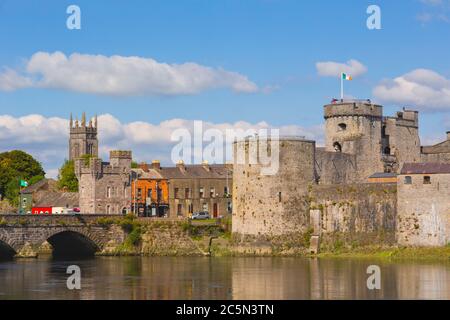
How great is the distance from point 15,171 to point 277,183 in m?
53.3

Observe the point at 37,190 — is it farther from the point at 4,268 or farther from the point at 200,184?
the point at 4,268

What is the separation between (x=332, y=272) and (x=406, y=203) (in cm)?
1029

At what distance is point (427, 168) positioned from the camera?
206 ft

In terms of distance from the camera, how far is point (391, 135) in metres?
79.0

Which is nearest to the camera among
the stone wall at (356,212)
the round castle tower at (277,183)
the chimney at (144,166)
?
the stone wall at (356,212)

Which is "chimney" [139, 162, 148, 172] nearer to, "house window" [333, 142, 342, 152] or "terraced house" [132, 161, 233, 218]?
"terraced house" [132, 161, 233, 218]

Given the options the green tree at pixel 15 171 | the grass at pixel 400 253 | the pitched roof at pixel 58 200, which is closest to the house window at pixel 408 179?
the grass at pixel 400 253

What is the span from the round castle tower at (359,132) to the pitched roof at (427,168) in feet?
39.8

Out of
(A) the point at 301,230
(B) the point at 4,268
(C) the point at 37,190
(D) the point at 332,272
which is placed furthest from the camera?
(C) the point at 37,190

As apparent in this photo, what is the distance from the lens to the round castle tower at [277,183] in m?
66.4

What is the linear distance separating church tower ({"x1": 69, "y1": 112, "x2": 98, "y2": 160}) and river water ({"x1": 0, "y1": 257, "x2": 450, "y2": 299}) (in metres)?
78.2

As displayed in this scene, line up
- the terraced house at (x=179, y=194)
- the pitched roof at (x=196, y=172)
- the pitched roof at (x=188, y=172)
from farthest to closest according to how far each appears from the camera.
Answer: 1. the pitched roof at (x=196, y=172)
2. the pitched roof at (x=188, y=172)
3. the terraced house at (x=179, y=194)

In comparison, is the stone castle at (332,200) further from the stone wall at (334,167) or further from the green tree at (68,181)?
the green tree at (68,181)
